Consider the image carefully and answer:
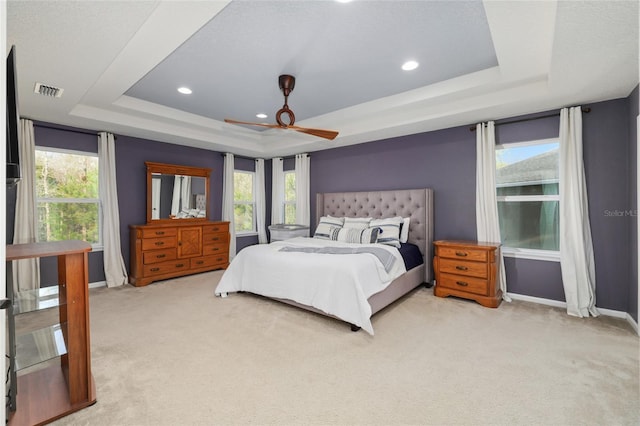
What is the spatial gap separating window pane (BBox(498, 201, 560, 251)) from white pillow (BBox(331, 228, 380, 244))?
167 cm

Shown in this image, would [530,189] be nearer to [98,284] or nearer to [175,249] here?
[175,249]

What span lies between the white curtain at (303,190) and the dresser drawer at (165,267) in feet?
7.26

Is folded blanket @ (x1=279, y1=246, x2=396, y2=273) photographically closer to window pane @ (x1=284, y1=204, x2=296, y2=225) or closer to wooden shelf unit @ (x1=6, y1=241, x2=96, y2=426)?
wooden shelf unit @ (x1=6, y1=241, x2=96, y2=426)

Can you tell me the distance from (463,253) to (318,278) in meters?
1.88

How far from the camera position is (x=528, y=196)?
3.78m

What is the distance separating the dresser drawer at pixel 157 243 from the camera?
4.50m

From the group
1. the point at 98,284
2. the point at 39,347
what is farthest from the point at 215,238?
the point at 39,347

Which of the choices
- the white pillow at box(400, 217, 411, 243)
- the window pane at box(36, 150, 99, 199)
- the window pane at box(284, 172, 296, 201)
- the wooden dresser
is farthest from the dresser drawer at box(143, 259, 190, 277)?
the white pillow at box(400, 217, 411, 243)

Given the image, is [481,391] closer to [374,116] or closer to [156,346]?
[156,346]

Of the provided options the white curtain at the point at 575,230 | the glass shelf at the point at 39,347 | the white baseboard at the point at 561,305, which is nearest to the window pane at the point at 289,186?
the white baseboard at the point at 561,305

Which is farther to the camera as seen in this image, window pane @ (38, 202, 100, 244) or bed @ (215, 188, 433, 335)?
window pane @ (38, 202, 100, 244)

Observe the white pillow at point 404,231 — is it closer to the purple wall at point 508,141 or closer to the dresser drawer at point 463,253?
the purple wall at point 508,141

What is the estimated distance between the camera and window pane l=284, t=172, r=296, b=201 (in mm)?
6411

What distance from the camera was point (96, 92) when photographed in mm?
3246
